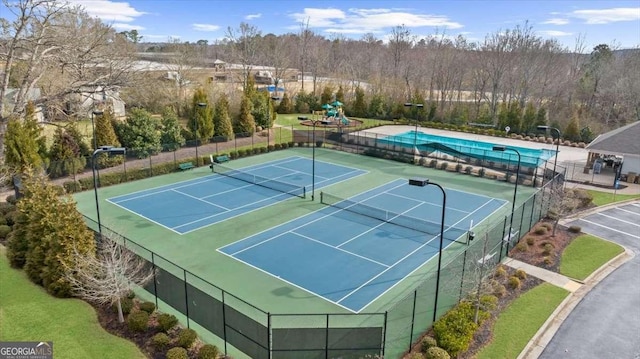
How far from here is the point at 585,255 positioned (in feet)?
66.6

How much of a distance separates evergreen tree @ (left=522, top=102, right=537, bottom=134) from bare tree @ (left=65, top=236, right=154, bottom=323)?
162ft

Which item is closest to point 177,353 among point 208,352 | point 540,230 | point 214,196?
point 208,352

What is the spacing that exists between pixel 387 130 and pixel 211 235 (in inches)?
1407

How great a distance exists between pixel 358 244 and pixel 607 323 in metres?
10.1

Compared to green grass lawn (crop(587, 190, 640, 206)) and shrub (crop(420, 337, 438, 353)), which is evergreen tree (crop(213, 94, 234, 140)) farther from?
shrub (crop(420, 337, 438, 353))

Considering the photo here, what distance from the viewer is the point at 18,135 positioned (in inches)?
1076

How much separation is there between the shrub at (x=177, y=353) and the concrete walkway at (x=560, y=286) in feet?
32.5

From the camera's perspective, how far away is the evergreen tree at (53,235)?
49.2ft

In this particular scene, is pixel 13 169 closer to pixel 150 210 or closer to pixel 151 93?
pixel 150 210

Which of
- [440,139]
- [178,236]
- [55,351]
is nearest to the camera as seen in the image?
[55,351]

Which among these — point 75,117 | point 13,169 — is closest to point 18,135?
point 13,169

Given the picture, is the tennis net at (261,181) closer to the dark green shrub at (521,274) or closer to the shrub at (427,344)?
the dark green shrub at (521,274)

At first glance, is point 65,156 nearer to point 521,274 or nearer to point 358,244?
point 358,244

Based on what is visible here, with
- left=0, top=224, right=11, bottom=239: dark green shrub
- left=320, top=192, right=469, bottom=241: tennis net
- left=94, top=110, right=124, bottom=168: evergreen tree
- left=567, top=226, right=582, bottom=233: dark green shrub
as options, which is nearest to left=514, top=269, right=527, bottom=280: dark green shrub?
left=320, top=192, right=469, bottom=241: tennis net
